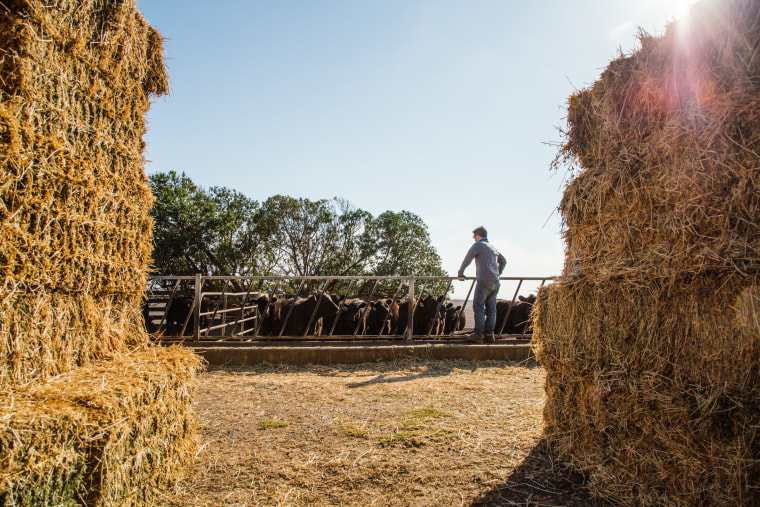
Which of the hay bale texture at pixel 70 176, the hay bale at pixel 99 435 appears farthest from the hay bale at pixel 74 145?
the hay bale at pixel 99 435

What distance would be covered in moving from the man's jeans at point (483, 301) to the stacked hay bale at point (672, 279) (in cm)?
383

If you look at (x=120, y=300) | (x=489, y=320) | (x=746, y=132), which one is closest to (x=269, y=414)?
(x=120, y=300)

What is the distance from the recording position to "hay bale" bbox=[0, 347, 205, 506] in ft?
5.16

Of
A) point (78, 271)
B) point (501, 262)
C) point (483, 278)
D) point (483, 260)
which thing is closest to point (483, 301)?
point (483, 278)

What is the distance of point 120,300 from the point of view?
2.67m

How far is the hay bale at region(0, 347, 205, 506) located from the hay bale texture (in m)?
0.20

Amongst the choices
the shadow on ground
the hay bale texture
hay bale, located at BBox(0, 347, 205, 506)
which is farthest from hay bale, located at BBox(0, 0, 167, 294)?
the shadow on ground

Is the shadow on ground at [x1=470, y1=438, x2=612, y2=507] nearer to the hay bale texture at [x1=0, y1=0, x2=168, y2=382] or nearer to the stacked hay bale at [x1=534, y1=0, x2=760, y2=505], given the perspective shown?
the stacked hay bale at [x1=534, y1=0, x2=760, y2=505]

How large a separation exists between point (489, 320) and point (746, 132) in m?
5.25

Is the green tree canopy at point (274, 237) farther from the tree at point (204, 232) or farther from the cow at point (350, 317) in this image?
the cow at point (350, 317)

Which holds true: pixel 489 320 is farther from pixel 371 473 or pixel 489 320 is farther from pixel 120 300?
pixel 120 300

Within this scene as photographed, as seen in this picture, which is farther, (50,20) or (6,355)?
(50,20)

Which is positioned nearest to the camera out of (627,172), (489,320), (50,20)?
(50,20)

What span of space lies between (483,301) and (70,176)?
5.74 m
